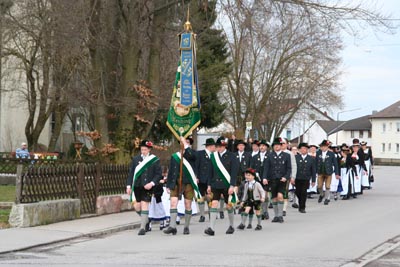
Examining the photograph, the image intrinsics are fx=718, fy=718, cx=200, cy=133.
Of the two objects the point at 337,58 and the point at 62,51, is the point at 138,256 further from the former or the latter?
the point at 337,58

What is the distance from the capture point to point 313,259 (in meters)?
11.4

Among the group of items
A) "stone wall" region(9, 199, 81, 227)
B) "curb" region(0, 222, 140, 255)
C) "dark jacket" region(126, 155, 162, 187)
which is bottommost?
"curb" region(0, 222, 140, 255)

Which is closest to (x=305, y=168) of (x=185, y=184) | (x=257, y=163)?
(x=257, y=163)

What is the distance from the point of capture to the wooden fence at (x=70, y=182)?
15.2 m

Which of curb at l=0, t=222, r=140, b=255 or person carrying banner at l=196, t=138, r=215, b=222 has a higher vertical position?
person carrying banner at l=196, t=138, r=215, b=222

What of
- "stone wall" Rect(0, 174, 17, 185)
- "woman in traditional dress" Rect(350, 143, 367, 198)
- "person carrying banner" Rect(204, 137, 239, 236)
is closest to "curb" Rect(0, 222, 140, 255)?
"person carrying banner" Rect(204, 137, 239, 236)

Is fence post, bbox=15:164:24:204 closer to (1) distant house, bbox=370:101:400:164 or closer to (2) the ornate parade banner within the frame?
(2) the ornate parade banner

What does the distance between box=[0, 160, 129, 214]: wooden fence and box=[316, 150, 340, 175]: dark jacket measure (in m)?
6.79

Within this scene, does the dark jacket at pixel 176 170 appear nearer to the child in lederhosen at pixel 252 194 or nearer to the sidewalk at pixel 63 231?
the child in lederhosen at pixel 252 194

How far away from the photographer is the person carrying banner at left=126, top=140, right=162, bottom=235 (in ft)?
47.7

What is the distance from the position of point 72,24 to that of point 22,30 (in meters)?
12.0

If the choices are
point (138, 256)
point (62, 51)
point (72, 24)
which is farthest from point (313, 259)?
point (62, 51)

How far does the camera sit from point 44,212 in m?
15.5

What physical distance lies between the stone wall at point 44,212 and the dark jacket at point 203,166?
130 inches
